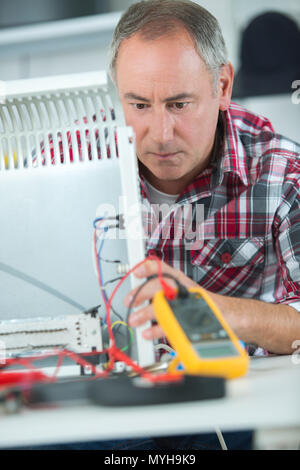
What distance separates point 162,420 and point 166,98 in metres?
0.77

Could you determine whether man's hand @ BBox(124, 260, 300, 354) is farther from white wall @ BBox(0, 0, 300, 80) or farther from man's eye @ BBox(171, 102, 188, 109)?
white wall @ BBox(0, 0, 300, 80)

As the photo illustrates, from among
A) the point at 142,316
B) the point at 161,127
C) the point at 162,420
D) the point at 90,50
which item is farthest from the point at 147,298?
the point at 90,50

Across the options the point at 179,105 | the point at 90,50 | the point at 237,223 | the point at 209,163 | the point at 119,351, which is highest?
the point at 90,50

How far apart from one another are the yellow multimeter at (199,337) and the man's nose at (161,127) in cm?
55

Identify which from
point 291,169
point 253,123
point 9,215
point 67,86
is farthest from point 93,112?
point 253,123

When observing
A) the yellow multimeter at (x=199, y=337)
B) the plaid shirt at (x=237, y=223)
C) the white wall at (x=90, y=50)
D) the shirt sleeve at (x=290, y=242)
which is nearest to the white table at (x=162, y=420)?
the yellow multimeter at (x=199, y=337)

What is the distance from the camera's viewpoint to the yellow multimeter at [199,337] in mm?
552

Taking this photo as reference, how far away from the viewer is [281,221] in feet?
4.10

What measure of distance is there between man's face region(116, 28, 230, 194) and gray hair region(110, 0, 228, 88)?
0.02 m

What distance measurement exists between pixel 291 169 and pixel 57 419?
1.00 meters

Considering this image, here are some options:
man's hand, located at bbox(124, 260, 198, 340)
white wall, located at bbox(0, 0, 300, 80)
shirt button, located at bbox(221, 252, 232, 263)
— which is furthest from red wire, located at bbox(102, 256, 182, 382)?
white wall, located at bbox(0, 0, 300, 80)

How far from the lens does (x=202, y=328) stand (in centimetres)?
59

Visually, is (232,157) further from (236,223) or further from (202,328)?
(202,328)

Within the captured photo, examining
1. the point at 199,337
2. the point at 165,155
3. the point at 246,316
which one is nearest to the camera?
the point at 199,337
